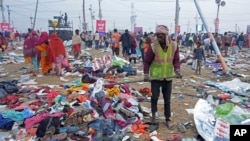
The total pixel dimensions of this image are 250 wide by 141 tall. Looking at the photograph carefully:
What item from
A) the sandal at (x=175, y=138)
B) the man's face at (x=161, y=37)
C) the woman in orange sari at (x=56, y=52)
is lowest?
the sandal at (x=175, y=138)

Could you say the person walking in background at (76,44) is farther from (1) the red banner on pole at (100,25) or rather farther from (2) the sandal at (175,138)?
(2) the sandal at (175,138)

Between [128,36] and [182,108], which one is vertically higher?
[128,36]

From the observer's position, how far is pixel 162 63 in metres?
5.45

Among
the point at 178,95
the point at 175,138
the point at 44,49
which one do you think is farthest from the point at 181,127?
the point at 44,49

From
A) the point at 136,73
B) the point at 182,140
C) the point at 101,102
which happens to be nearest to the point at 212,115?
the point at 182,140

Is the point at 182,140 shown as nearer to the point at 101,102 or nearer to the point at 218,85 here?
the point at 101,102

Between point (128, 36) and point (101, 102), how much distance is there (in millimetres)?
9603

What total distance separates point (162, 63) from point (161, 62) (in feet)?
0.09

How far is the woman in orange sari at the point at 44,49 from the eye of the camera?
11.6 meters

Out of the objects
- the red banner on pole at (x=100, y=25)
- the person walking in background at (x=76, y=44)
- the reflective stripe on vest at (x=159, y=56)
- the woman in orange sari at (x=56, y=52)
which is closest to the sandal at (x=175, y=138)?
the reflective stripe on vest at (x=159, y=56)

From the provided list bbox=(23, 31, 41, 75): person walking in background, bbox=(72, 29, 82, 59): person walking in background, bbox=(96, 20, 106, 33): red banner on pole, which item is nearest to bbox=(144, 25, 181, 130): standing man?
bbox=(23, 31, 41, 75): person walking in background

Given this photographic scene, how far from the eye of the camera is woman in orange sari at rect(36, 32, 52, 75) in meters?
11.6

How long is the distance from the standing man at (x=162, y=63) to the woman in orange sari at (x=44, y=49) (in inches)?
276

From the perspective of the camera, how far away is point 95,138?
199 inches
